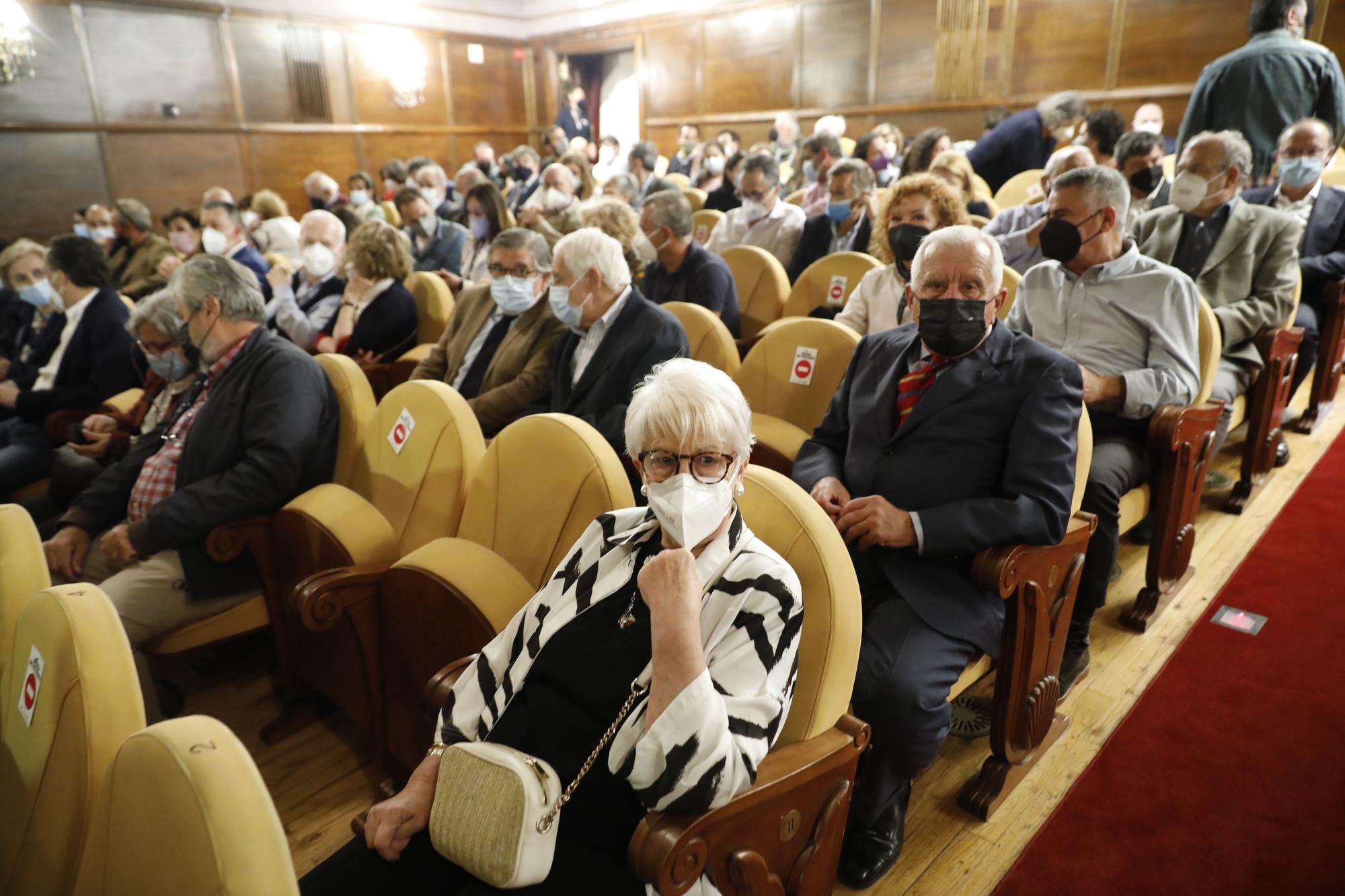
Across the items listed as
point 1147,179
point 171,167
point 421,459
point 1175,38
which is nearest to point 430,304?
point 421,459

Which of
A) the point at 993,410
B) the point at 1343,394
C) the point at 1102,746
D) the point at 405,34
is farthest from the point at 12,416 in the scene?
the point at 405,34

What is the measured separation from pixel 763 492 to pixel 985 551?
539 millimetres

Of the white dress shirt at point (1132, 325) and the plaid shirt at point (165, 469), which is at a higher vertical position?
the white dress shirt at point (1132, 325)

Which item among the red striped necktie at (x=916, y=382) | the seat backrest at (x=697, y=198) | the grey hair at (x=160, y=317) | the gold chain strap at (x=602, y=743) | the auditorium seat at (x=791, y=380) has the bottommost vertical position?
the gold chain strap at (x=602, y=743)

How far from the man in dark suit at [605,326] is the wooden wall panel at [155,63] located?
9.65 metres

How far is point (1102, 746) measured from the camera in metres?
1.94

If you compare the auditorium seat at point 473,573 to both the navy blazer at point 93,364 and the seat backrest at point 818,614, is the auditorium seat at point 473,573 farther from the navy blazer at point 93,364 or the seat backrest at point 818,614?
the navy blazer at point 93,364

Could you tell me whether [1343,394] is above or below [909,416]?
below

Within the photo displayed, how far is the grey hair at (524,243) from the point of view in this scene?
2.95 meters

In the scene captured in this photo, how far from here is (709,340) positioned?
2783 mm

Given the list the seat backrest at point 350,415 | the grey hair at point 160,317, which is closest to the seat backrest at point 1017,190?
the seat backrest at point 350,415

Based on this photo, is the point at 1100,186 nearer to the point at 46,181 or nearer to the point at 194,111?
the point at 46,181

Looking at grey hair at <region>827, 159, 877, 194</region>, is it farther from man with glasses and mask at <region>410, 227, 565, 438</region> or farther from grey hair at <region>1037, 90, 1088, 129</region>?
grey hair at <region>1037, 90, 1088, 129</region>

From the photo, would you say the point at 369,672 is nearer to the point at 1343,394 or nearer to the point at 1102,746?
the point at 1102,746
